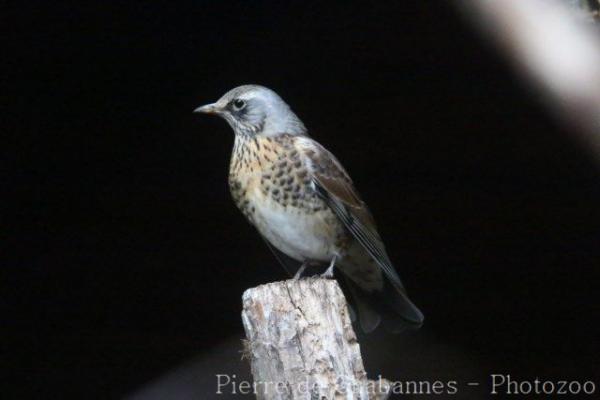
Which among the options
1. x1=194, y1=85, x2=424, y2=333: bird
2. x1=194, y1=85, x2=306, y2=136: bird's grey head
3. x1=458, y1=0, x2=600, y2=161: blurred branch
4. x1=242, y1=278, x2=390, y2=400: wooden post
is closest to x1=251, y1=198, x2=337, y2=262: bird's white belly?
x1=194, y1=85, x2=424, y2=333: bird

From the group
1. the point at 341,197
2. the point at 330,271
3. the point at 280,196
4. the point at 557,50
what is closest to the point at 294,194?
the point at 280,196

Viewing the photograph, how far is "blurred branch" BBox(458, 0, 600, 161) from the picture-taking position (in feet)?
5.29

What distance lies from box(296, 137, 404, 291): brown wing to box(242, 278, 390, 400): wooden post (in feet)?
2.62

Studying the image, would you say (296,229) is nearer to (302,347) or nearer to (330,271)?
(330,271)

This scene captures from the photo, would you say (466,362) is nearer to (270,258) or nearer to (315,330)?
(270,258)

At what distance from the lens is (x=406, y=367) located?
5.36 metres

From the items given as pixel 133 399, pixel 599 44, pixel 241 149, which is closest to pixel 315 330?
pixel 241 149

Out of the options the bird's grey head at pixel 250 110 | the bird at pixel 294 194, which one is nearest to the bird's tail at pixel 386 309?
the bird at pixel 294 194

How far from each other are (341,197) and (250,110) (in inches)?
20.4

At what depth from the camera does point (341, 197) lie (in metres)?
3.91

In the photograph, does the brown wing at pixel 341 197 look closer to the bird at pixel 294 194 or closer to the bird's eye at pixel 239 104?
the bird at pixel 294 194

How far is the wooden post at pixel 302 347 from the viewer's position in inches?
114

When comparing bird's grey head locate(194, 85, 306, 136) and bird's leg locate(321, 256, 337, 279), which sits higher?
bird's grey head locate(194, 85, 306, 136)

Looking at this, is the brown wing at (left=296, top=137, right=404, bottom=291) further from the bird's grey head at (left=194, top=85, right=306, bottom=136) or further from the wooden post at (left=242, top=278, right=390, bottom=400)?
the wooden post at (left=242, top=278, right=390, bottom=400)
